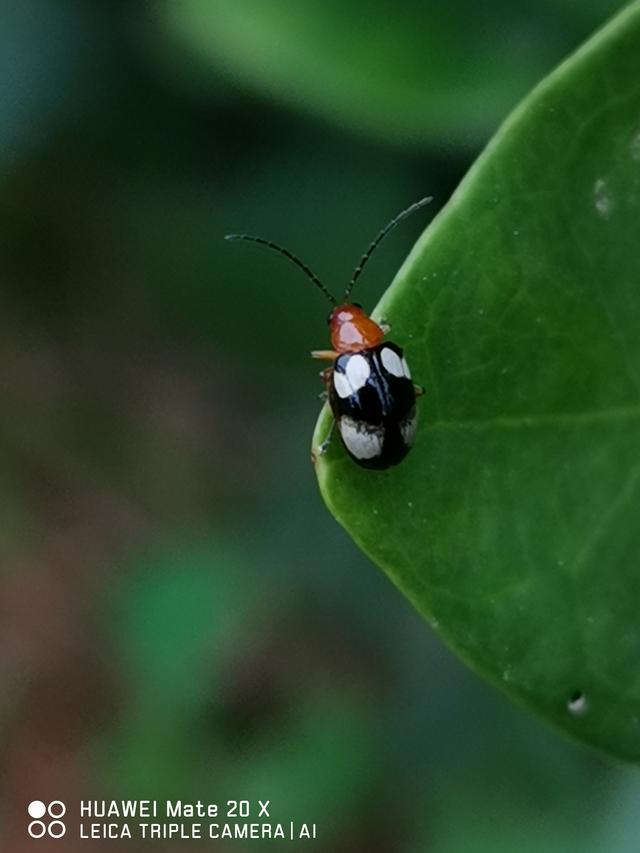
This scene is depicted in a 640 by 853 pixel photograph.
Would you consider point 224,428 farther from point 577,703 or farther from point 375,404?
point 577,703

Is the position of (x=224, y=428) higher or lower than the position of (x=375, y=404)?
higher

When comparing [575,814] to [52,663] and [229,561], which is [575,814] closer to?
[229,561]

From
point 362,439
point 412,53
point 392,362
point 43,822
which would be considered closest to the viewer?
point 362,439

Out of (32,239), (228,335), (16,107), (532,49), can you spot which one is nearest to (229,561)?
(228,335)

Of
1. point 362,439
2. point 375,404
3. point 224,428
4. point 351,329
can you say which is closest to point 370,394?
point 375,404

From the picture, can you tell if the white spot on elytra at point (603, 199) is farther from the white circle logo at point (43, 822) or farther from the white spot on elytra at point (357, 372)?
the white circle logo at point (43, 822)

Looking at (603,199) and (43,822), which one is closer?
(603,199)

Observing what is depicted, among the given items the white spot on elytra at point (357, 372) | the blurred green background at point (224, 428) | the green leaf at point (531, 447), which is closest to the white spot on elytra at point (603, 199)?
the green leaf at point (531, 447)
